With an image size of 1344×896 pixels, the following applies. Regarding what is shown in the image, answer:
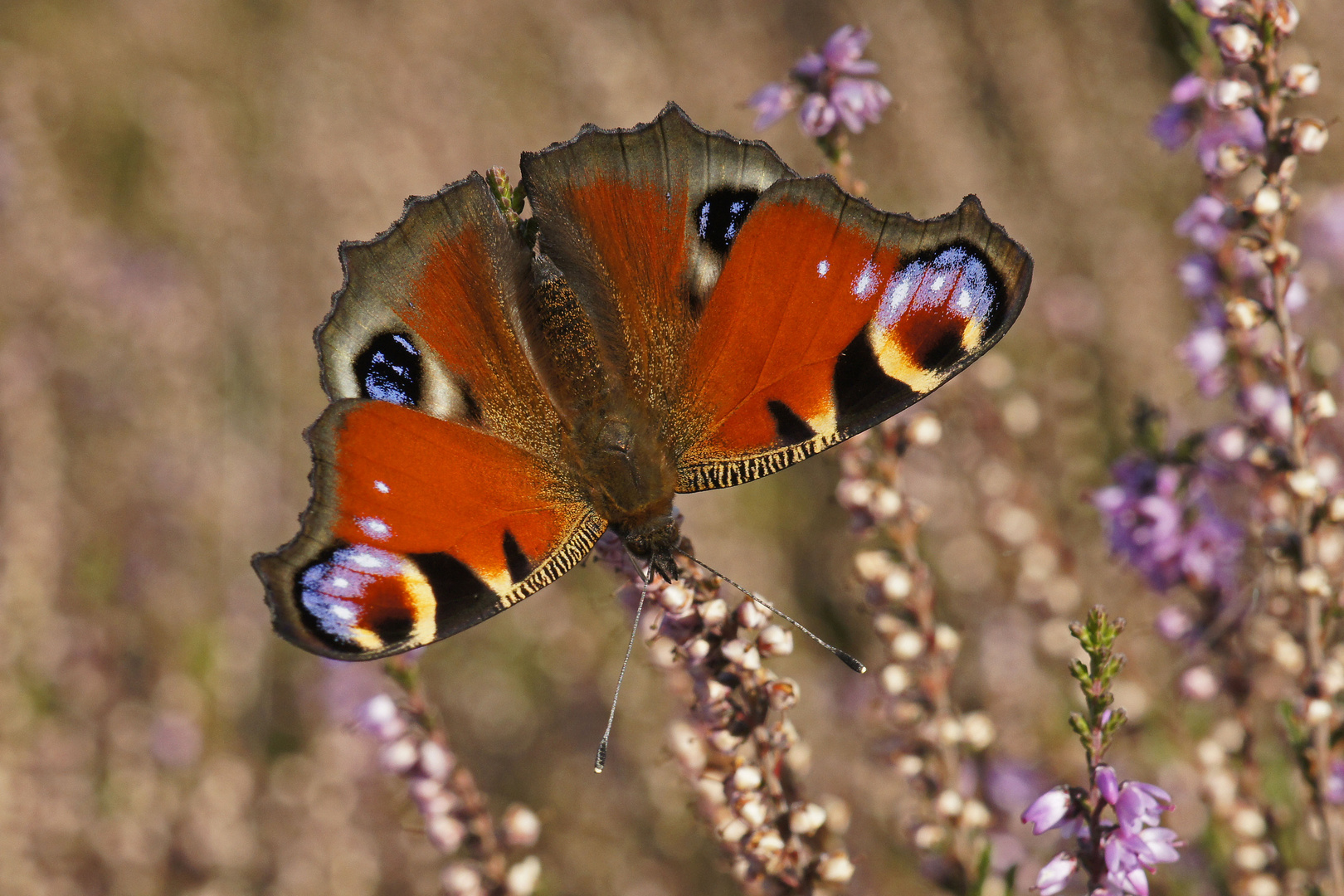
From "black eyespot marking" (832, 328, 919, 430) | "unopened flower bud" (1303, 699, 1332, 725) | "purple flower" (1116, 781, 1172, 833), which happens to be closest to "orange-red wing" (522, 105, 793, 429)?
"black eyespot marking" (832, 328, 919, 430)

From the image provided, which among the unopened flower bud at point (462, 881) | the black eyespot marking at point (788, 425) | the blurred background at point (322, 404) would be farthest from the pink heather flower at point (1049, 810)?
the unopened flower bud at point (462, 881)

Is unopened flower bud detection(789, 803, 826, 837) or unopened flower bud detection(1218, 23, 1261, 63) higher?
unopened flower bud detection(1218, 23, 1261, 63)

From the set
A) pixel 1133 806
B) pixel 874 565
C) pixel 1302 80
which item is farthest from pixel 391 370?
pixel 1302 80

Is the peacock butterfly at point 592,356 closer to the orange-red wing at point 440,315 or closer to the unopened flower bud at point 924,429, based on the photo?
the orange-red wing at point 440,315

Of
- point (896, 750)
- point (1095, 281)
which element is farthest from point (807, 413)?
point (1095, 281)

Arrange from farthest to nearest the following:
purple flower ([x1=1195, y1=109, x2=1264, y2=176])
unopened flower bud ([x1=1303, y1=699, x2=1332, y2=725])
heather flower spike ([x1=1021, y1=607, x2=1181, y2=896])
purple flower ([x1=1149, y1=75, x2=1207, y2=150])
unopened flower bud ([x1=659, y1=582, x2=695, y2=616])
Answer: purple flower ([x1=1149, y1=75, x2=1207, y2=150])
purple flower ([x1=1195, y1=109, x2=1264, y2=176])
unopened flower bud ([x1=1303, y1=699, x2=1332, y2=725])
unopened flower bud ([x1=659, y1=582, x2=695, y2=616])
heather flower spike ([x1=1021, y1=607, x2=1181, y2=896])

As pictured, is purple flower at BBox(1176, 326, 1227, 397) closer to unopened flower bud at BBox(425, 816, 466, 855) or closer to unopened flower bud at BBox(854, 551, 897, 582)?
unopened flower bud at BBox(854, 551, 897, 582)

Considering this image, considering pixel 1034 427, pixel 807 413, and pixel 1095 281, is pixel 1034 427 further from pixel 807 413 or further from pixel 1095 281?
pixel 1095 281

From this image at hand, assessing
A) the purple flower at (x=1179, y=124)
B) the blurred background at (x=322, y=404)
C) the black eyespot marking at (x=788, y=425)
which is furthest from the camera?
the blurred background at (x=322, y=404)

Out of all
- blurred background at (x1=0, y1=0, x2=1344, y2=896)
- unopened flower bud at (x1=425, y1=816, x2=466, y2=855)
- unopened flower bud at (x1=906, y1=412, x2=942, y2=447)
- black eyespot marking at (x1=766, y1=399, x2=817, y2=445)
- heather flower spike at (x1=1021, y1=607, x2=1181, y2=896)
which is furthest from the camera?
blurred background at (x1=0, y1=0, x2=1344, y2=896)
